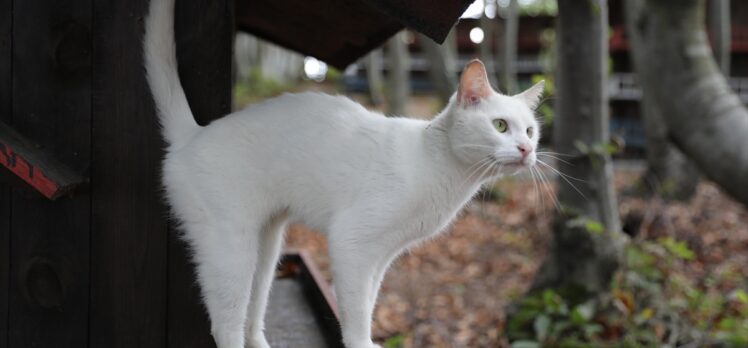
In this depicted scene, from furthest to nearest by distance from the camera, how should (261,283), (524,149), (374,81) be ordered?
(374,81) → (261,283) → (524,149)

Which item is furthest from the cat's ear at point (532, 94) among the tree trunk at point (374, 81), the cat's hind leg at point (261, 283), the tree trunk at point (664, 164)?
the tree trunk at point (374, 81)

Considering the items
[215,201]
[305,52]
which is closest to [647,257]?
[305,52]

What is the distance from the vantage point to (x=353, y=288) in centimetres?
→ 182

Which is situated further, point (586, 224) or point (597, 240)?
point (597, 240)

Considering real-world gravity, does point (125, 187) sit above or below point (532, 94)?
below

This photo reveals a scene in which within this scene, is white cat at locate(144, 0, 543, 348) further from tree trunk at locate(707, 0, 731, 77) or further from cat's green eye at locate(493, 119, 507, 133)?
tree trunk at locate(707, 0, 731, 77)

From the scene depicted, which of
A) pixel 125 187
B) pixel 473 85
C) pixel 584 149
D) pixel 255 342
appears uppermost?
pixel 473 85

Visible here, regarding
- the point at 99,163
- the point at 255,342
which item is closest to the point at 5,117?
the point at 99,163

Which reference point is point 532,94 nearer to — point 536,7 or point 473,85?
point 473,85

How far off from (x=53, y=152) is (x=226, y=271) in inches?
24.5

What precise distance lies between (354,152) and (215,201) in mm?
371

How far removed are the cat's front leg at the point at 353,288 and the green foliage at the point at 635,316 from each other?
2771 millimetres

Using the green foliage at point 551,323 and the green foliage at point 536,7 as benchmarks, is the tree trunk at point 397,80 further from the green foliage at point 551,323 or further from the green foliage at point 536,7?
the green foliage at point 536,7

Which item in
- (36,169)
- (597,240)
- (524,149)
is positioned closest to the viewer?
(524,149)
